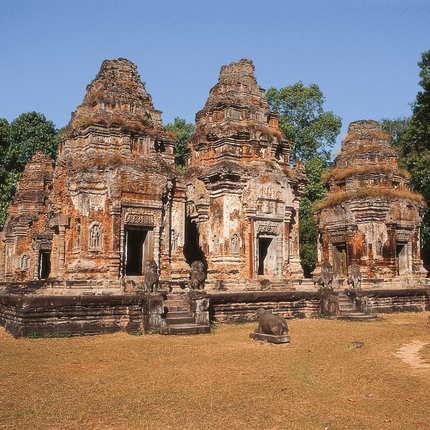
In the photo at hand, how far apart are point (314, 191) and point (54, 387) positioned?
23.7m

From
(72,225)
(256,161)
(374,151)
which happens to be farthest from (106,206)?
(374,151)

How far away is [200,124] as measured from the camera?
2033cm

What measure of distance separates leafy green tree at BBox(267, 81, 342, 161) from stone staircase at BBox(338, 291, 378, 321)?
16599mm

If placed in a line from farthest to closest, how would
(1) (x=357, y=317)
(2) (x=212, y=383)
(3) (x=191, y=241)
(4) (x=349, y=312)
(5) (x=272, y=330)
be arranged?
(3) (x=191, y=241) → (4) (x=349, y=312) → (1) (x=357, y=317) → (5) (x=272, y=330) → (2) (x=212, y=383)

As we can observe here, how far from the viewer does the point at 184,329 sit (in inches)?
454

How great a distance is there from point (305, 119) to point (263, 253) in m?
16.5

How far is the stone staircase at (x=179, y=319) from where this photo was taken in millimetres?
11516

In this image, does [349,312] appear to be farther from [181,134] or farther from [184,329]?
[181,134]

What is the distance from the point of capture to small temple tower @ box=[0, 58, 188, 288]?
14172 millimetres

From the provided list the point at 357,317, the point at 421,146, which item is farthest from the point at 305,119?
the point at 357,317

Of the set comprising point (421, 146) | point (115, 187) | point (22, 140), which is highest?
point (22, 140)

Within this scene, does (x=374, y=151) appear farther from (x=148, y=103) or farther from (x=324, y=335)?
(x=324, y=335)

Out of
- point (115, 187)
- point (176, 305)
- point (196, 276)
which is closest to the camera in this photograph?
point (196, 276)

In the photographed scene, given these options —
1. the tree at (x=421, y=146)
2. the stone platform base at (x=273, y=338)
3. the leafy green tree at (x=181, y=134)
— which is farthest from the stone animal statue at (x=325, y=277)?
the leafy green tree at (x=181, y=134)
